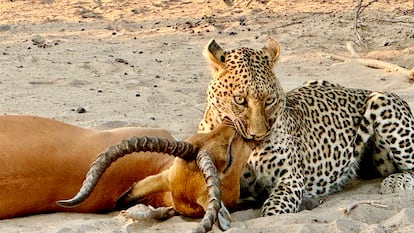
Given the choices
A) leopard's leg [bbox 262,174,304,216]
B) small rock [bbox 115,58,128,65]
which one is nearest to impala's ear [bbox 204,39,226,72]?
leopard's leg [bbox 262,174,304,216]

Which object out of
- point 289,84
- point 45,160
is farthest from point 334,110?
point 289,84

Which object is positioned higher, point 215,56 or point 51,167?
point 215,56

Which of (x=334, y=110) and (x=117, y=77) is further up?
(x=334, y=110)

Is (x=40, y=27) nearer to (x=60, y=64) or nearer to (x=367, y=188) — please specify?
(x=60, y=64)

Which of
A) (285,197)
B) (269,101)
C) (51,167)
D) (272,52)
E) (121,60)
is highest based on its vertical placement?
(272,52)

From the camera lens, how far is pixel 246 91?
20.9 feet

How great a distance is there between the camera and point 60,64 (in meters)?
12.0

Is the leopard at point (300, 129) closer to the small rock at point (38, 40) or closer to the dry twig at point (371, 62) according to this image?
the dry twig at point (371, 62)

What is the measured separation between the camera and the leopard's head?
6285 millimetres

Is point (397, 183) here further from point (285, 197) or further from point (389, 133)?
point (285, 197)

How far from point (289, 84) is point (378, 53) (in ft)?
6.31

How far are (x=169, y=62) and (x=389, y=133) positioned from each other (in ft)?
17.6

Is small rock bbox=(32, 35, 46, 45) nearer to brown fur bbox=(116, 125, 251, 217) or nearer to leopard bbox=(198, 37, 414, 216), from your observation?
leopard bbox=(198, 37, 414, 216)

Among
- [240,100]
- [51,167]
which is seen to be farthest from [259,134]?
[51,167]
